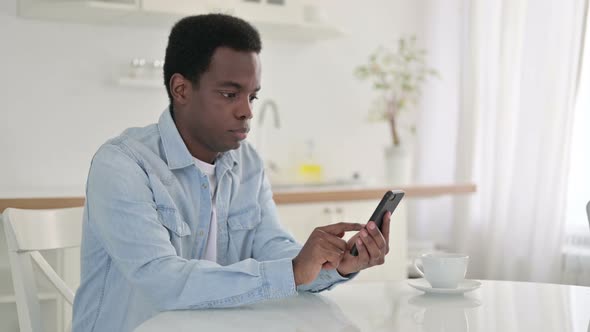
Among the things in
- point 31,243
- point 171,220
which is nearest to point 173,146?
point 171,220

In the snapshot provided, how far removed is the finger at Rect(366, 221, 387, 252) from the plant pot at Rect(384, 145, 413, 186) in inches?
89.8

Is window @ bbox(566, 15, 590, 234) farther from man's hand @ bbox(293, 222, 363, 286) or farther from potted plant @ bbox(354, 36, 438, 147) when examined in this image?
man's hand @ bbox(293, 222, 363, 286)

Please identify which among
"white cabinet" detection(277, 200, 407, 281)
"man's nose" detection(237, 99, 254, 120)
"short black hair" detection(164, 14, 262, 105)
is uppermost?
"short black hair" detection(164, 14, 262, 105)

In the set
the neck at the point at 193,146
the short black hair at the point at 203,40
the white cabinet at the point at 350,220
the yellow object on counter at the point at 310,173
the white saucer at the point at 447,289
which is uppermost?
the short black hair at the point at 203,40

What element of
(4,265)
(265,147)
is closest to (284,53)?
(265,147)

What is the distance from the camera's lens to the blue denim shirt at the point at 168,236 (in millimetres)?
1231

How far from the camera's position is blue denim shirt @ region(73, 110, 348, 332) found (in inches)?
48.5

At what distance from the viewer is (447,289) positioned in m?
1.29

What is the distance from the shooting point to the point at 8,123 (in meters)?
2.98

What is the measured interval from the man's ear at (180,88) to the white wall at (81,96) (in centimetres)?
120

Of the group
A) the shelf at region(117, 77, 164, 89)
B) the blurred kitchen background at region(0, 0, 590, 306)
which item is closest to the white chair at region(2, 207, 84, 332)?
the blurred kitchen background at region(0, 0, 590, 306)

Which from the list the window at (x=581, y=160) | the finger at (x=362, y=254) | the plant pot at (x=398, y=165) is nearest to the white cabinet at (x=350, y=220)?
the plant pot at (x=398, y=165)

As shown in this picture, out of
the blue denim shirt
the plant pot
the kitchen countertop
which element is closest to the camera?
the blue denim shirt

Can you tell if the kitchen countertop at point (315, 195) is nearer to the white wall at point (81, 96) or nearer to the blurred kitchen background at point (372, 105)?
the blurred kitchen background at point (372, 105)
